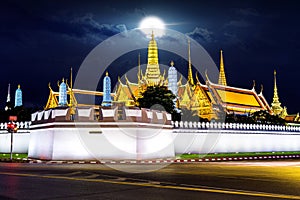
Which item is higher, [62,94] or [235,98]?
[62,94]

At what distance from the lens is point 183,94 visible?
65.7 meters

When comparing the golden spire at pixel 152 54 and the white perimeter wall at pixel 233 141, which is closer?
the white perimeter wall at pixel 233 141

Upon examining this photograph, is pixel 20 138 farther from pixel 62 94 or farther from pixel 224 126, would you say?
pixel 62 94

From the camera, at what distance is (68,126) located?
25.1m

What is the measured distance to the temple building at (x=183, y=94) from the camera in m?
62.3

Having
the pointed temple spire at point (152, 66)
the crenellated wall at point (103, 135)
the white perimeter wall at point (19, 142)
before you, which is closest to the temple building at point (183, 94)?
the pointed temple spire at point (152, 66)

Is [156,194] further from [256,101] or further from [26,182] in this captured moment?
[256,101]

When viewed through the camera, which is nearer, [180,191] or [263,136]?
[180,191]

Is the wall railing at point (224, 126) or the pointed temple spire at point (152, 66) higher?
the pointed temple spire at point (152, 66)

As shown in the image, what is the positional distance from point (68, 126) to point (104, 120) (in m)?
2.03

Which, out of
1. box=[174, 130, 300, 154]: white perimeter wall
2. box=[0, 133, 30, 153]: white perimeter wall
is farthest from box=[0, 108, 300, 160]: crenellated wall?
box=[0, 133, 30, 153]: white perimeter wall

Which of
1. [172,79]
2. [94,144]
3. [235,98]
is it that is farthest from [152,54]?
[94,144]

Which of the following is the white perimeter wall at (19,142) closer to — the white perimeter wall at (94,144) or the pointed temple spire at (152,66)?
the white perimeter wall at (94,144)

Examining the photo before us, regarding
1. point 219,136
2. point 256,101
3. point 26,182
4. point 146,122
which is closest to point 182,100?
point 256,101
